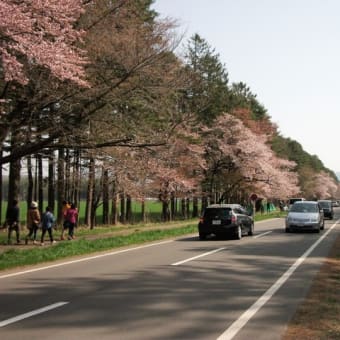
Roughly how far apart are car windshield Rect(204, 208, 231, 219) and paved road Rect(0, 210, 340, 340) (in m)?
7.72

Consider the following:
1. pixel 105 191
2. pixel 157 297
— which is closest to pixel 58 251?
pixel 157 297

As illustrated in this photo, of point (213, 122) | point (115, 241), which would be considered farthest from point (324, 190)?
point (115, 241)

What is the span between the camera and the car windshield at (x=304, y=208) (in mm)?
29812

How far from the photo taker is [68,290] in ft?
34.0

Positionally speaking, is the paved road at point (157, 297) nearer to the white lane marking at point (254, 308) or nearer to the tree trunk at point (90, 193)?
the white lane marking at point (254, 308)

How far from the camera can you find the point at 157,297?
31.5ft

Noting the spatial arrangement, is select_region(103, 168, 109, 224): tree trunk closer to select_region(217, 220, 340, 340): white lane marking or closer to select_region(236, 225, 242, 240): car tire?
select_region(236, 225, 242, 240): car tire

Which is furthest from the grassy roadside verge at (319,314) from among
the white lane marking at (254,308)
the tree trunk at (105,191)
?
the tree trunk at (105,191)

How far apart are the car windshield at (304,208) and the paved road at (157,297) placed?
43.5ft

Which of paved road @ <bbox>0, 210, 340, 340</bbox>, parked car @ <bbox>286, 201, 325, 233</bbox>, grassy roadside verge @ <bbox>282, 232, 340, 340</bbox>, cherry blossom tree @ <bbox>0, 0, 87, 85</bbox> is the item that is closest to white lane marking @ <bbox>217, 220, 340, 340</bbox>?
paved road @ <bbox>0, 210, 340, 340</bbox>

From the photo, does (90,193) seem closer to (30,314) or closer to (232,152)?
(232,152)

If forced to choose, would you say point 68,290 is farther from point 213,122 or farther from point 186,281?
point 213,122

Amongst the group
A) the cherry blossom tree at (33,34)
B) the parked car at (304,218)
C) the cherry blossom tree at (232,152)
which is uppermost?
the cherry blossom tree at (232,152)

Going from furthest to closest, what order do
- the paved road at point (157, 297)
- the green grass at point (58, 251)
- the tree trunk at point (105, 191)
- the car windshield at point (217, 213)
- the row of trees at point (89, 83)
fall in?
the tree trunk at point (105, 191), the car windshield at point (217, 213), the green grass at point (58, 251), the row of trees at point (89, 83), the paved road at point (157, 297)
